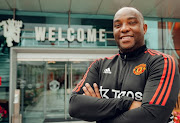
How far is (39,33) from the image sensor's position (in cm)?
582

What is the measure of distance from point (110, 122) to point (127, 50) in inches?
22.6

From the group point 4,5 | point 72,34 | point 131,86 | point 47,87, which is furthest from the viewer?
point 47,87

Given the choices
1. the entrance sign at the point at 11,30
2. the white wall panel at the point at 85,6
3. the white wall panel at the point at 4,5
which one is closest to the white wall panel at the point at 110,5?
the white wall panel at the point at 85,6

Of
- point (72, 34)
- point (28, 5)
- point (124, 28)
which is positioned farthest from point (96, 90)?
point (28, 5)

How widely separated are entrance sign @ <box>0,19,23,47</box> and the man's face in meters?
5.08

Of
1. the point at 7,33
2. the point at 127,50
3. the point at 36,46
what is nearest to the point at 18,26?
the point at 7,33

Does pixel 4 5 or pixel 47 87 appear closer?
pixel 4 5

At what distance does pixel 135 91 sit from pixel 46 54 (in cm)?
523

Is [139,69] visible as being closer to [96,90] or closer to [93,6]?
[96,90]

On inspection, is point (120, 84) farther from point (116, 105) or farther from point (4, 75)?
point (4, 75)

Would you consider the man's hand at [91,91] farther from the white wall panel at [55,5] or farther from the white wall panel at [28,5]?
the white wall panel at [28,5]

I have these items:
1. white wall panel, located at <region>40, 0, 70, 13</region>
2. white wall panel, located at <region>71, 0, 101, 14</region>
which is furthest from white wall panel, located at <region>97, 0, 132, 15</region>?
white wall panel, located at <region>40, 0, 70, 13</region>

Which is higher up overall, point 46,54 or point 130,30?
point 46,54

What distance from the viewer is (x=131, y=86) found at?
4.13 feet
